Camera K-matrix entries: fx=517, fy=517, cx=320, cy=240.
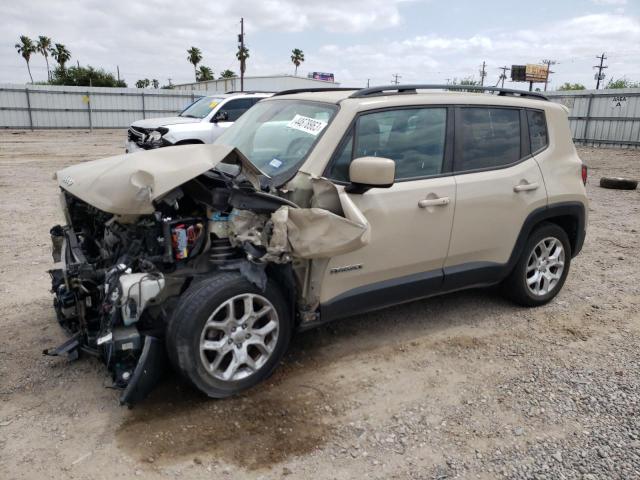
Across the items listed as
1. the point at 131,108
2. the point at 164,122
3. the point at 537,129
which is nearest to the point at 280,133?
the point at 537,129

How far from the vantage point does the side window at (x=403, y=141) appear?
11.5 feet

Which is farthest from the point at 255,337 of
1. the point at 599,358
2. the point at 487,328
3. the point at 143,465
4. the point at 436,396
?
the point at 599,358

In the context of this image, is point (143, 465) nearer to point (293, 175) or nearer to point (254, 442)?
point (254, 442)

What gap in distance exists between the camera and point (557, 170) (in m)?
4.50

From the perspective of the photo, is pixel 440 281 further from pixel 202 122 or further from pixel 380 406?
pixel 202 122

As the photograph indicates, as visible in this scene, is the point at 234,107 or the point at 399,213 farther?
the point at 234,107

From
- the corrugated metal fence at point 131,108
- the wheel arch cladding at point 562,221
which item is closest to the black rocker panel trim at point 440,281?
the wheel arch cladding at point 562,221

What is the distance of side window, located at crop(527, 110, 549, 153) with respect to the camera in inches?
173

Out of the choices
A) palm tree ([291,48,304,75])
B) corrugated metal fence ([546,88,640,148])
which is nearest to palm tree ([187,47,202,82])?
palm tree ([291,48,304,75])

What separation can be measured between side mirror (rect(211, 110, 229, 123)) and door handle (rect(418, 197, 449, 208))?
935 cm

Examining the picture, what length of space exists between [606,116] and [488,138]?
21.8m

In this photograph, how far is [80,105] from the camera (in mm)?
28969

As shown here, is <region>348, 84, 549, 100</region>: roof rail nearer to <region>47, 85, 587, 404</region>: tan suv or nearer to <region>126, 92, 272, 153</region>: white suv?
<region>47, 85, 587, 404</region>: tan suv

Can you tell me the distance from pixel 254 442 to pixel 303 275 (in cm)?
108
